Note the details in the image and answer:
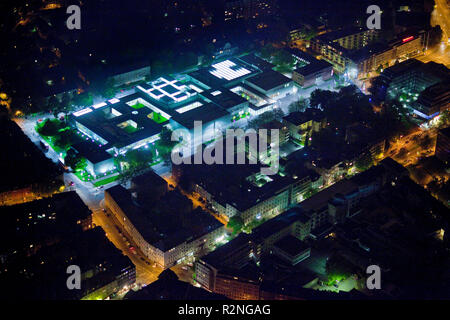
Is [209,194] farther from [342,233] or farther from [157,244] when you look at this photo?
[342,233]

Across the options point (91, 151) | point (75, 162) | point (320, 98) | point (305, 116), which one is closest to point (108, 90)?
point (91, 151)

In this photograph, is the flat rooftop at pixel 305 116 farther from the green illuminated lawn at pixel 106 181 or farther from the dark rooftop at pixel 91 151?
the dark rooftop at pixel 91 151

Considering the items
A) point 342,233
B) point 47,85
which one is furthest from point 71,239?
point 47,85

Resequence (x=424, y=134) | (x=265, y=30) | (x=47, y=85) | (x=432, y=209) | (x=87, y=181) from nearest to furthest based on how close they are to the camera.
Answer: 1. (x=432, y=209)
2. (x=87, y=181)
3. (x=424, y=134)
4. (x=47, y=85)
5. (x=265, y=30)

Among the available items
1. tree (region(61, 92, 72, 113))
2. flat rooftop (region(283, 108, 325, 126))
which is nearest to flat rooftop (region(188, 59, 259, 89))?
flat rooftop (region(283, 108, 325, 126))

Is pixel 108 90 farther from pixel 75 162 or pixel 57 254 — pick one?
pixel 57 254

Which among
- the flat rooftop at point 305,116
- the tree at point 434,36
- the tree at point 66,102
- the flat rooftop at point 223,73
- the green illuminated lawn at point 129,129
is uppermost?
the tree at point 434,36

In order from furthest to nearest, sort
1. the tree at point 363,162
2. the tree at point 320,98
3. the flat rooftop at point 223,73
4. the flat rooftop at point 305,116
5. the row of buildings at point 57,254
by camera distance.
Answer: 1. the flat rooftop at point 223,73
2. the tree at point 320,98
3. the flat rooftop at point 305,116
4. the tree at point 363,162
5. the row of buildings at point 57,254

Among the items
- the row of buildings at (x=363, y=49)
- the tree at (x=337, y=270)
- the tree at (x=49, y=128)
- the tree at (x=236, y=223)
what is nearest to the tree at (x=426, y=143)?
the row of buildings at (x=363, y=49)
